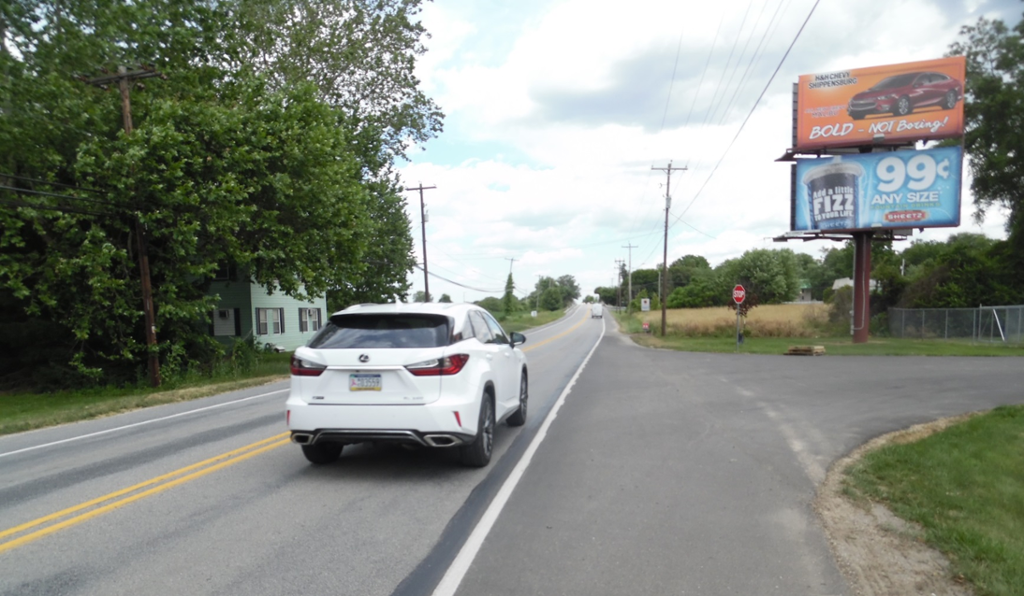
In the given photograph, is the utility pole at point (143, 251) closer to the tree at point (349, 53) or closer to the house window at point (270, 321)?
the tree at point (349, 53)

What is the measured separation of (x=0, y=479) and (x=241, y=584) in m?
4.96

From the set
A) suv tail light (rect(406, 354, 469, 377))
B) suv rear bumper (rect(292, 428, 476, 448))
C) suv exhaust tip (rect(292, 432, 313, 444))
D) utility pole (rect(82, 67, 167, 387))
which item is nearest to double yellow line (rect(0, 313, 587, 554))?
suv exhaust tip (rect(292, 432, 313, 444))

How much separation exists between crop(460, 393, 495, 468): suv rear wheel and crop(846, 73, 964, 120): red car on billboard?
32077mm

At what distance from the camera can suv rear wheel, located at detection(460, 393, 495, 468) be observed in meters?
7.44

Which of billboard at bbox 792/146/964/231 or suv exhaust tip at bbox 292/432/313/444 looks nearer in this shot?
suv exhaust tip at bbox 292/432/313/444

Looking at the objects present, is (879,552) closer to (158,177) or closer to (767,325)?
(158,177)

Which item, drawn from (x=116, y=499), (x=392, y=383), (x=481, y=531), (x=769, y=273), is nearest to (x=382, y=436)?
(x=392, y=383)

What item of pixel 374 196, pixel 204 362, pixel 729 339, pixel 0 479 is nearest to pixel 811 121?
pixel 729 339

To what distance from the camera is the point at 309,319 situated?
4516cm

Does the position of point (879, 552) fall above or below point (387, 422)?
below

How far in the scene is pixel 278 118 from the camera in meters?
21.2

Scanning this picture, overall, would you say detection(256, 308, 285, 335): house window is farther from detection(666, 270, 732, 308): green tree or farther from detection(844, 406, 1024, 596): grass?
detection(666, 270, 732, 308): green tree

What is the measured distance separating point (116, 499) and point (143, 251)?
1378 centimetres

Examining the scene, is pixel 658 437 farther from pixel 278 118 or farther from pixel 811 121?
pixel 811 121
